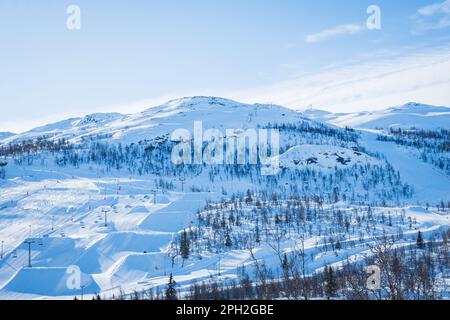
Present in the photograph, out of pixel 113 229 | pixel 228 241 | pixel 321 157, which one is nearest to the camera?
pixel 228 241

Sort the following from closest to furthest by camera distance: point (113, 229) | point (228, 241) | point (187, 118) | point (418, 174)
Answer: point (228, 241)
point (113, 229)
point (418, 174)
point (187, 118)

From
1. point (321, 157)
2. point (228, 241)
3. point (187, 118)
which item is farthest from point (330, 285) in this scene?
point (187, 118)

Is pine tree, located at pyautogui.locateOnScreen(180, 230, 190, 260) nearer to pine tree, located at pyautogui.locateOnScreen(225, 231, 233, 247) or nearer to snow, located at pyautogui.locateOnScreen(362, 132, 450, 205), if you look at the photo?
pine tree, located at pyautogui.locateOnScreen(225, 231, 233, 247)

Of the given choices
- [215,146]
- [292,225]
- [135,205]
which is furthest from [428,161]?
[135,205]

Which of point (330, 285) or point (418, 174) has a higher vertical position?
point (330, 285)

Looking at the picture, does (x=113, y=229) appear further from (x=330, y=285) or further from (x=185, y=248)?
(x=330, y=285)

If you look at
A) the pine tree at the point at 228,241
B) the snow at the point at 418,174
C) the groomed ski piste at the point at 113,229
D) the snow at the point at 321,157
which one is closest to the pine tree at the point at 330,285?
the groomed ski piste at the point at 113,229

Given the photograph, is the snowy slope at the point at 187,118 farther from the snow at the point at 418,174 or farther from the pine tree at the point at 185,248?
the pine tree at the point at 185,248
